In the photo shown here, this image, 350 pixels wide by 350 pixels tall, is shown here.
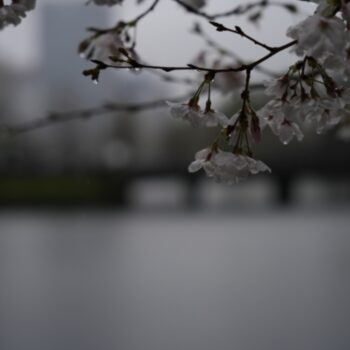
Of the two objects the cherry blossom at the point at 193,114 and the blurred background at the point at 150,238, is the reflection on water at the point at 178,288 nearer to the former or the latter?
the blurred background at the point at 150,238

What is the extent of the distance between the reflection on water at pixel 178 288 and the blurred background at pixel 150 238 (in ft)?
0.05

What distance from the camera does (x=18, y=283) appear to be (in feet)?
16.4

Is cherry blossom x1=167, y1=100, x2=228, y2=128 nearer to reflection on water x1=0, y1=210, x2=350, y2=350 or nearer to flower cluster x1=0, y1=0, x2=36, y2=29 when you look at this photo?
flower cluster x1=0, y1=0, x2=36, y2=29

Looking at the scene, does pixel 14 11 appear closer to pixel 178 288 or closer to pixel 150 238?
pixel 178 288

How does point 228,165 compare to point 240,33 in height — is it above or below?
below

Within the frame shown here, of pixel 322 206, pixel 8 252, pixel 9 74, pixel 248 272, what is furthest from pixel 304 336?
pixel 9 74

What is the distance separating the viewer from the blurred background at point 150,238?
3.34 m

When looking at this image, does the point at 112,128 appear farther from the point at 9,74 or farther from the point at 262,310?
the point at 262,310

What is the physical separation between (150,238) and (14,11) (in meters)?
7.50

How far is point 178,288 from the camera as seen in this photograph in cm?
459

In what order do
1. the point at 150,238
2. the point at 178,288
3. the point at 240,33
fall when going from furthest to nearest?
the point at 150,238
the point at 178,288
the point at 240,33

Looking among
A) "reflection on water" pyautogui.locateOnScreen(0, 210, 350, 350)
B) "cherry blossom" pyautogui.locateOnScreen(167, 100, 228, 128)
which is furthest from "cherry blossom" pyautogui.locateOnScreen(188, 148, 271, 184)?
"reflection on water" pyautogui.locateOnScreen(0, 210, 350, 350)

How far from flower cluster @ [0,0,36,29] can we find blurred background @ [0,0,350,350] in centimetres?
11

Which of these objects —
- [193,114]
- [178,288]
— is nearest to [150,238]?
[178,288]
